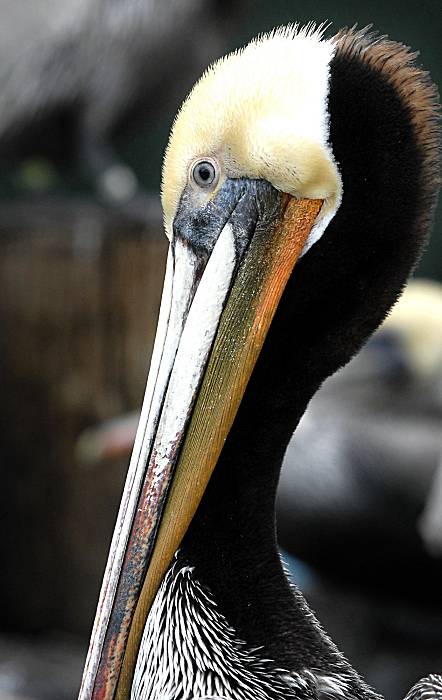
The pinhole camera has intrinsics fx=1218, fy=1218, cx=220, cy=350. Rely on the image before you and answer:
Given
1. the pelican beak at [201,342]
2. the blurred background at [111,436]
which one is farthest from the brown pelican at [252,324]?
the blurred background at [111,436]

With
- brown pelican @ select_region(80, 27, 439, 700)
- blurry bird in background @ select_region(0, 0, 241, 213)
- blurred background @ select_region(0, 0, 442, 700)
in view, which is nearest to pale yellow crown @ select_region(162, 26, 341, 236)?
brown pelican @ select_region(80, 27, 439, 700)

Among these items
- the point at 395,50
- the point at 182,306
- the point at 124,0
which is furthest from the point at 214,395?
the point at 124,0

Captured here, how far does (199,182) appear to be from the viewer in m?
1.66

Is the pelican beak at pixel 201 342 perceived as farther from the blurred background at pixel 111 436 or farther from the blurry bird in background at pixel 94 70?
the blurry bird in background at pixel 94 70

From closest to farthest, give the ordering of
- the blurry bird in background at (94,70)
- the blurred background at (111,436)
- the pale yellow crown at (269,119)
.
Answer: the pale yellow crown at (269,119)
the blurred background at (111,436)
the blurry bird in background at (94,70)

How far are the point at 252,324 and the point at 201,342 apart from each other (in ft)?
0.24

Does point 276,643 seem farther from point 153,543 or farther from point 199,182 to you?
point 199,182

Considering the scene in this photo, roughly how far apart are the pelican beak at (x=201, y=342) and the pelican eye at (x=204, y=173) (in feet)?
0.07

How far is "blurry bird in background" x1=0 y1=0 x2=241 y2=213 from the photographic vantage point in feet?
16.5

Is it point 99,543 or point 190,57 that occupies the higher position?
point 190,57

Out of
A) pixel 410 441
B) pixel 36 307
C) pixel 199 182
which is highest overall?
pixel 36 307

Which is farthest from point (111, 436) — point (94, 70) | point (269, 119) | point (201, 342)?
point (269, 119)

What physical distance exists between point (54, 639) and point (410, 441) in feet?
5.20

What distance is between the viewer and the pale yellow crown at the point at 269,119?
5.22 feet
